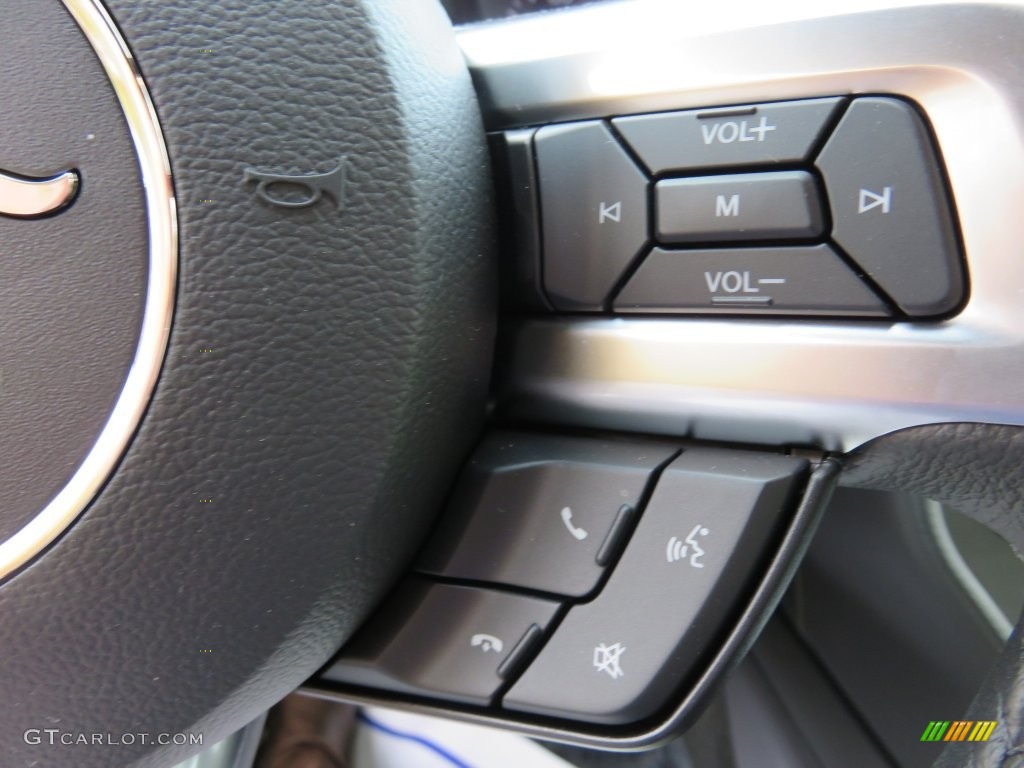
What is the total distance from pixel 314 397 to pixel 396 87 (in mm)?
137

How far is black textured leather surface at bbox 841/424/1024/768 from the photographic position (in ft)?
1.17

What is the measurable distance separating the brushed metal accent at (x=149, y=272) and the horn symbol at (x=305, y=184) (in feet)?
0.12

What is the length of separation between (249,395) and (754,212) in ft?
0.74

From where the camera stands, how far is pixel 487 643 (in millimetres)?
413

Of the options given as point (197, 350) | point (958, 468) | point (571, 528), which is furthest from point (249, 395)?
point (958, 468)

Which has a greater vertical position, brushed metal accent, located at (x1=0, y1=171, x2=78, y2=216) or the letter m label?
brushed metal accent, located at (x1=0, y1=171, x2=78, y2=216)

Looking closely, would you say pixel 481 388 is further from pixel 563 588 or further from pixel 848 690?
pixel 848 690

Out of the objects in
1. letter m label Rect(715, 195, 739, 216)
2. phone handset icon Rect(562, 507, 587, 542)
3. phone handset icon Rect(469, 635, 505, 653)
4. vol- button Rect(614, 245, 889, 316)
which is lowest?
phone handset icon Rect(469, 635, 505, 653)

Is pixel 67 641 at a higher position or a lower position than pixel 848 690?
higher

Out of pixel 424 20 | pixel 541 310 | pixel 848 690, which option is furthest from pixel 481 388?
pixel 848 690

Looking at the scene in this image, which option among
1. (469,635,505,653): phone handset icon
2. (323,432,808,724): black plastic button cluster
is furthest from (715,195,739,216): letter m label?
(469,635,505,653): phone handset icon

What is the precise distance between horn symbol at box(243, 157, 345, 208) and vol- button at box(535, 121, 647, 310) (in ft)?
0.39

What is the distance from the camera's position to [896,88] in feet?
1.16

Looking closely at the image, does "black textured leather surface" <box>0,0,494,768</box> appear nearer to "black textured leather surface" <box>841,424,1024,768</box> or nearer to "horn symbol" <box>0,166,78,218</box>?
"horn symbol" <box>0,166,78,218</box>
